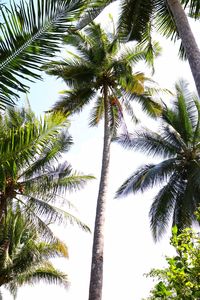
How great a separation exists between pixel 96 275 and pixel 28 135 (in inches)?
282

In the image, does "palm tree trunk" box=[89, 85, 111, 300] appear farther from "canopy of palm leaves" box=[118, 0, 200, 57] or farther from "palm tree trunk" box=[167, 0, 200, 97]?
"palm tree trunk" box=[167, 0, 200, 97]

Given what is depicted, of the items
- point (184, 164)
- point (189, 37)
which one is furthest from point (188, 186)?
point (189, 37)

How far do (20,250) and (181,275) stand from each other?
Result: 15.4m

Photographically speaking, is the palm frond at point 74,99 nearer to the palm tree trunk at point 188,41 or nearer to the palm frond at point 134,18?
the palm frond at point 134,18

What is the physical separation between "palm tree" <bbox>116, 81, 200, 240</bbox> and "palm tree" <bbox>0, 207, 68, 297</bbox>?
4.49 m

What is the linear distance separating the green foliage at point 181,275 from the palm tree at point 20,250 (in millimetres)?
11924

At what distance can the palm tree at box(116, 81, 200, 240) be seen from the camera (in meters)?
16.8

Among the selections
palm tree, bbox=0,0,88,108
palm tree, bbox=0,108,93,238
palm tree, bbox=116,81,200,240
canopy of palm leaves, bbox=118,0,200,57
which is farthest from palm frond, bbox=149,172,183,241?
palm tree, bbox=0,0,88,108

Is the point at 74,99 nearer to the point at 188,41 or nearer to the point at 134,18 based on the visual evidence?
the point at 134,18

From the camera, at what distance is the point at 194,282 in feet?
11.5

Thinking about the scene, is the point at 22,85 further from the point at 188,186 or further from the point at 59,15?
the point at 188,186

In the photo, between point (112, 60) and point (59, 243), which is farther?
point (112, 60)

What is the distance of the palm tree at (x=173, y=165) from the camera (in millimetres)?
16750

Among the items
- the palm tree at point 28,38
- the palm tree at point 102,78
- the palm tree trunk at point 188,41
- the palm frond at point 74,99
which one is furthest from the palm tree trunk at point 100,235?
the palm tree at point 28,38
